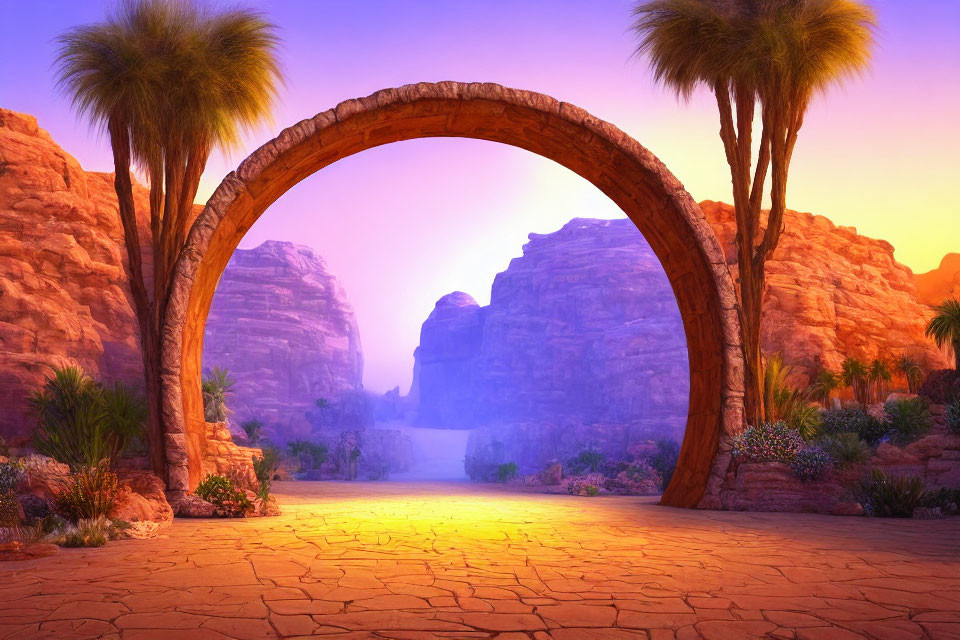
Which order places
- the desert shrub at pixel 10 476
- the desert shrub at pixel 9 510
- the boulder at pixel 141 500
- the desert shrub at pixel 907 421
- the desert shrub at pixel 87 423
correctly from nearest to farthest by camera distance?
1. the desert shrub at pixel 9 510
2. the desert shrub at pixel 10 476
3. the boulder at pixel 141 500
4. the desert shrub at pixel 87 423
5. the desert shrub at pixel 907 421

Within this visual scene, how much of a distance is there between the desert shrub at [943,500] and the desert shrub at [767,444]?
1.90 metres

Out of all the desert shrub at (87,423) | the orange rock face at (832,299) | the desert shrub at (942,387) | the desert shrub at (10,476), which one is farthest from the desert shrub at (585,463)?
the desert shrub at (10,476)

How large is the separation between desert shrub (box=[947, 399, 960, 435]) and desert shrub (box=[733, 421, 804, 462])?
4.55 meters

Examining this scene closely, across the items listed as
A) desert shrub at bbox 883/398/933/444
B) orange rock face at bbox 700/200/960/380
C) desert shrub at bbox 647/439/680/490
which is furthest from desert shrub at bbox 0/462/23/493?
orange rock face at bbox 700/200/960/380

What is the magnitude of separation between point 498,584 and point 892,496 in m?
7.95

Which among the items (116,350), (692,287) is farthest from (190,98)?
(116,350)

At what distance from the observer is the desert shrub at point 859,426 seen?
16.0 m

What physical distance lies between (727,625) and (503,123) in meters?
10.2

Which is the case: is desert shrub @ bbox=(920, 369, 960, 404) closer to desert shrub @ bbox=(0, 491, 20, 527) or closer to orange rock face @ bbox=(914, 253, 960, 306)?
desert shrub @ bbox=(0, 491, 20, 527)

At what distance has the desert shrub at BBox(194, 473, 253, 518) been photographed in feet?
33.7

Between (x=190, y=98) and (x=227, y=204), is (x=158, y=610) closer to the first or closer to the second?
(x=227, y=204)

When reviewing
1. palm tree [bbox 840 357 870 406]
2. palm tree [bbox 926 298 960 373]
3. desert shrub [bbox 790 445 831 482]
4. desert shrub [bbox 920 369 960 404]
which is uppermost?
palm tree [bbox 926 298 960 373]

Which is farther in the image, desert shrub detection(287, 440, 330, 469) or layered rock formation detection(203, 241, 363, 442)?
layered rock formation detection(203, 241, 363, 442)

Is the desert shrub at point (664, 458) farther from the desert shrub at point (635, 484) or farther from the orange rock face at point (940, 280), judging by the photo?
the orange rock face at point (940, 280)
